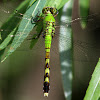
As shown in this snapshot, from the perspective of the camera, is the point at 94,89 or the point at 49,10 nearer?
the point at 94,89

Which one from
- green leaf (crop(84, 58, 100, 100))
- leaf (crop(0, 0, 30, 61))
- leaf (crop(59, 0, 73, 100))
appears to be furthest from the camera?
leaf (crop(59, 0, 73, 100))

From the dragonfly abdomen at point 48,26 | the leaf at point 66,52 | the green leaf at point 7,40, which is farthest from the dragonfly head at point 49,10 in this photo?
the green leaf at point 7,40

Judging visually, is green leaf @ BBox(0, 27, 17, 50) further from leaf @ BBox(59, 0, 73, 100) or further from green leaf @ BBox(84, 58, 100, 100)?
green leaf @ BBox(84, 58, 100, 100)

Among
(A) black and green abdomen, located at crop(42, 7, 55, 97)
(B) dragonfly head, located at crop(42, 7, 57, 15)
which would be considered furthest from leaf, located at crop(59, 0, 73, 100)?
(B) dragonfly head, located at crop(42, 7, 57, 15)

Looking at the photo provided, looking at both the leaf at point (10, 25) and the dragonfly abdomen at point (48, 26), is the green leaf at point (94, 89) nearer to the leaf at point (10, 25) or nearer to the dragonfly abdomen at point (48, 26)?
the dragonfly abdomen at point (48, 26)

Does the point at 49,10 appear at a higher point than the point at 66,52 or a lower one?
higher

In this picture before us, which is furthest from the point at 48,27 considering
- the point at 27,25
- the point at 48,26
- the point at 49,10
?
the point at 27,25

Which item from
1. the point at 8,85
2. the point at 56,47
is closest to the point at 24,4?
the point at 56,47

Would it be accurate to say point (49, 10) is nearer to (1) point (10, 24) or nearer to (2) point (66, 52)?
(1) point (10, 24)

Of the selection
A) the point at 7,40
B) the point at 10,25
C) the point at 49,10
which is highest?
the point at 49,10
